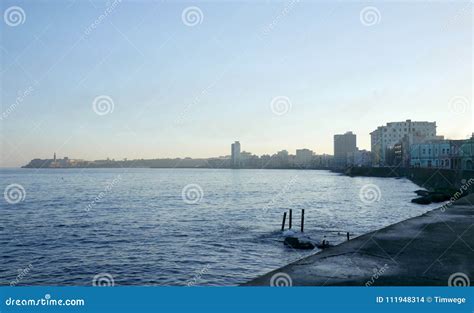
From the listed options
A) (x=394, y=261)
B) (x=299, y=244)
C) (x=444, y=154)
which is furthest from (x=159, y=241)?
(x=444, y=154)

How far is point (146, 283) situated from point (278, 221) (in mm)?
25908

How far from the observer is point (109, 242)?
113 feet

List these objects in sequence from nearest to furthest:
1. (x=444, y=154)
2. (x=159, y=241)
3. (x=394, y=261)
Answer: (x=394, y=261) < (x=159, y=241) < (x=444, y=154)

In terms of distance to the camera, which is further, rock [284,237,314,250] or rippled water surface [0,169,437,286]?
rock [284,237,314,250]

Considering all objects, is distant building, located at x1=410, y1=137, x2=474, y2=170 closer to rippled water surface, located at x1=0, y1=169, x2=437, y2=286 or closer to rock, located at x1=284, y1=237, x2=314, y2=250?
rippled water surface, located at x1=0, y1=169, x2=437, y2=286

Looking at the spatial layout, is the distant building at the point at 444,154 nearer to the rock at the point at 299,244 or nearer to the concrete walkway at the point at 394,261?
the rock at the point at 299,244

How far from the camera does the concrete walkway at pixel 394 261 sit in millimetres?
13391

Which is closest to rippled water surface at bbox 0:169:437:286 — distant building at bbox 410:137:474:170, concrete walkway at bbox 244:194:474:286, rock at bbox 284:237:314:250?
rock at bbox 284:237:314:250

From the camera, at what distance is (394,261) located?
1591cm

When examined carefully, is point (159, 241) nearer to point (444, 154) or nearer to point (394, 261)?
point (394, 261)

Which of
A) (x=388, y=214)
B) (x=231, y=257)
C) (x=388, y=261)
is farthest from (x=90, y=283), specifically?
(x=388, y=214)

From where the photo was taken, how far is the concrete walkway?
43.9ft

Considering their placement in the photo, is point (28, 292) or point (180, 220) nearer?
point (28, 292)

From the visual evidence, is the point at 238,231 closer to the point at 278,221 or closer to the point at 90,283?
the point at 278,221
